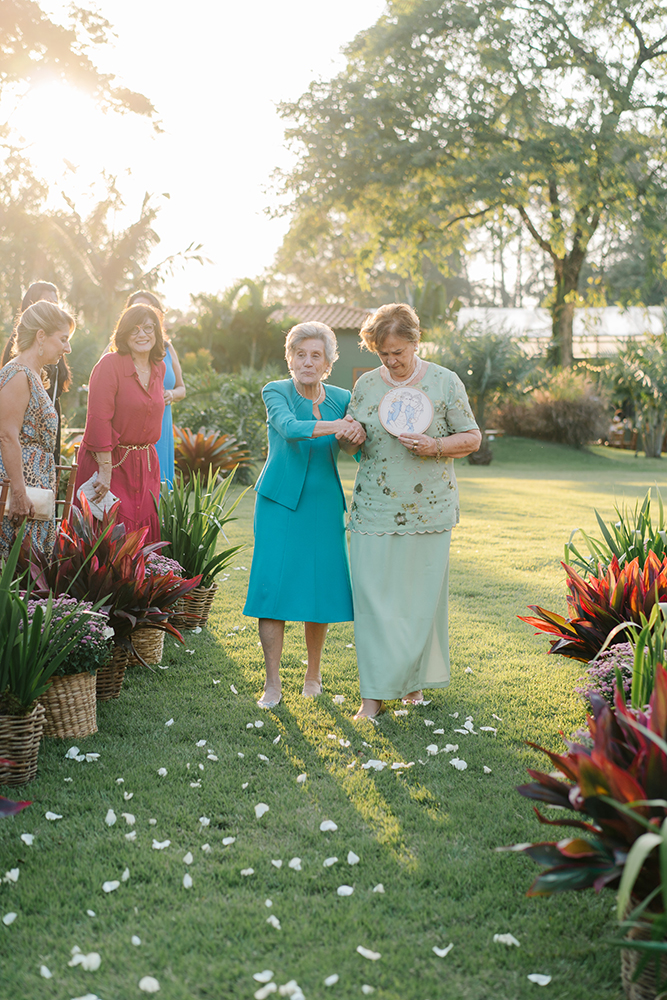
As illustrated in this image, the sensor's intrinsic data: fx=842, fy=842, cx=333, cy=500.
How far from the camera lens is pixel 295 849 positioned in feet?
9.30

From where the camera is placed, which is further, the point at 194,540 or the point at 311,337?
the point at 194,540

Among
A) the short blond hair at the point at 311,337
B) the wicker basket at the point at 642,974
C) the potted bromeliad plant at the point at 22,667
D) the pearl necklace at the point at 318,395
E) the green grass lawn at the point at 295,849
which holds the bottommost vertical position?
the green grass lawn at the point at 295,849

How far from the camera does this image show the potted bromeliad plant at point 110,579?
3.94m

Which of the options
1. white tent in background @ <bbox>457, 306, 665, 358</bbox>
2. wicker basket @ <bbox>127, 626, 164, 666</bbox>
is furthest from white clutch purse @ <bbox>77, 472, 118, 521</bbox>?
white tent in background @ <bbox>457, 306, 665, 358</bbox>

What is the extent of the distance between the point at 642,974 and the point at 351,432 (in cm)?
242

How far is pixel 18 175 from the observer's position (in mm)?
23359

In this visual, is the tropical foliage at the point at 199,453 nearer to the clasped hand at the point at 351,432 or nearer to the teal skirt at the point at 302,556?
the teal skirt at the point at 302,556

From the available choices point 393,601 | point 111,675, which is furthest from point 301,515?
point 111,675

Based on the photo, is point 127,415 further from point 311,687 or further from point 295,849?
point 295,849

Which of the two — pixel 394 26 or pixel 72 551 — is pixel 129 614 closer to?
pixel 72 551

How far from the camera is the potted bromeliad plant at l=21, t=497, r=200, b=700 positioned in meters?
3.94

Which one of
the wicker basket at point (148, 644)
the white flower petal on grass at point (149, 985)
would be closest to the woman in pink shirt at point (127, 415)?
the wicker basket at point (148, 644)

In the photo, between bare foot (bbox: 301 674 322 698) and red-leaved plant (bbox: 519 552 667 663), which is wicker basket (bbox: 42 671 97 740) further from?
red-leaved plant (bbox: 519 552 667 663)

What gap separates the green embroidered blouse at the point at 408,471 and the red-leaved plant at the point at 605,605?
2.70 feet
